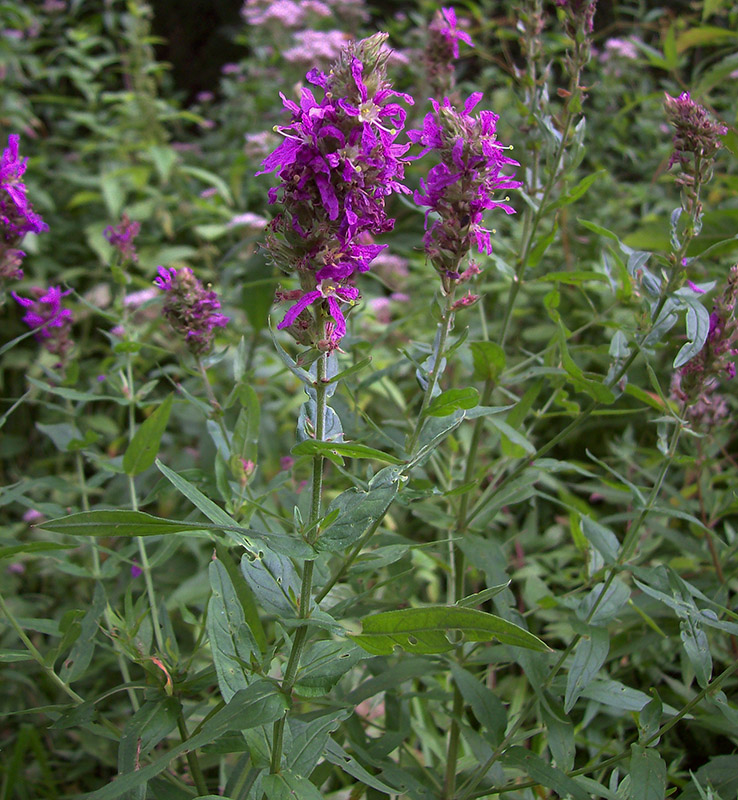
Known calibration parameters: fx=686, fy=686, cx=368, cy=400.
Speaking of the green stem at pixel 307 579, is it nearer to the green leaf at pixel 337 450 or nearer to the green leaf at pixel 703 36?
the green leaf at pixel 337 450

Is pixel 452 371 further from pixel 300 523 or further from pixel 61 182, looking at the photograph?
pixel 61 182

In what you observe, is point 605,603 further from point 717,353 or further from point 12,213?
point 12,213

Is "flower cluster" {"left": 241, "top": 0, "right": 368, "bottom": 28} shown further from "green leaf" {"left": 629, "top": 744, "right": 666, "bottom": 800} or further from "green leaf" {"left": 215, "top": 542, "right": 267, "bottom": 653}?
"green leaf" {"left": 629, "top": 744, "right": 666, "bottom": 800}

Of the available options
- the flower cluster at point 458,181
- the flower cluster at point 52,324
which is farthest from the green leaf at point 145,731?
the flower cluster at point 52,324

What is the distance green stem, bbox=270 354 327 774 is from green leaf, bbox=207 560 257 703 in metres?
0.10

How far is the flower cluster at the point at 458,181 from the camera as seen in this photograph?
1.21 meters

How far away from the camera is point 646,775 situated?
4.30 feet

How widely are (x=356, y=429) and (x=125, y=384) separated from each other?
681mm

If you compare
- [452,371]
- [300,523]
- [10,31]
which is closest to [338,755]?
[300,523]

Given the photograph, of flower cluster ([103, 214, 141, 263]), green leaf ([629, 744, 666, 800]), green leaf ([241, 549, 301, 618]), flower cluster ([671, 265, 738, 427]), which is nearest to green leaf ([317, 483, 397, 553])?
green leaf ([241, 549, 301, 618])

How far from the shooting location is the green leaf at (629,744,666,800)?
50.3 inches

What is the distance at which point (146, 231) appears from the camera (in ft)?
14.8

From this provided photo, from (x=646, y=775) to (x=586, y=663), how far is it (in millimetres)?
227

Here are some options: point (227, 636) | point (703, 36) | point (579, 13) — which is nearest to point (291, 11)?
point (703, 36)
